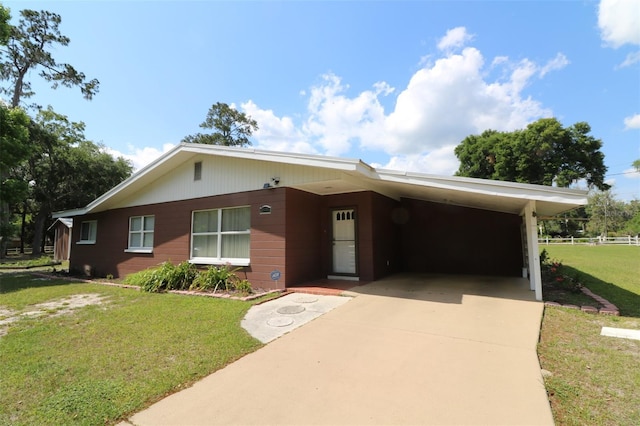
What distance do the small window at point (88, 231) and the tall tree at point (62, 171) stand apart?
14.0 m

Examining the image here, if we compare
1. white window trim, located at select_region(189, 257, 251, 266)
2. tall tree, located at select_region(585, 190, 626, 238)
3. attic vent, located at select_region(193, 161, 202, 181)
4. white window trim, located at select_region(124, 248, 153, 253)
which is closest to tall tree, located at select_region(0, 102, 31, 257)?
white window trim, located at select_region(124, 248, 153, 253)

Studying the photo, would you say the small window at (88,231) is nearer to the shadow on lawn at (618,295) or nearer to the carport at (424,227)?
the carport at (424,227)

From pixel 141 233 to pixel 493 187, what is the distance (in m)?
11.2

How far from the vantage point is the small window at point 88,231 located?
12.5 metres

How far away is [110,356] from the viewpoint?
3459 mm

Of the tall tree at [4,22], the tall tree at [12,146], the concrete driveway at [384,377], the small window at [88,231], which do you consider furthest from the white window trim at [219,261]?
the tall tree at [4,22]

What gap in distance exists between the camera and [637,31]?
27.7 feet

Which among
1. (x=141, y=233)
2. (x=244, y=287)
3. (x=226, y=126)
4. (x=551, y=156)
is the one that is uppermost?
(x=226, y=126)

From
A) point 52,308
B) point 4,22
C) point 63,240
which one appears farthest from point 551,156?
point 63,240

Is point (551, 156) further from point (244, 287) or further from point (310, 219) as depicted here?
point (244, 287)

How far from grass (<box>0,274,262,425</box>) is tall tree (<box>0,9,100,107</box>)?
21.0 m

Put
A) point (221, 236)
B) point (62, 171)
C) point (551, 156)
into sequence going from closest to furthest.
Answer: point (221, 236) < point (62, 171) < point (551, 156)

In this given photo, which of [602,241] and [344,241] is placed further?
[602,241]

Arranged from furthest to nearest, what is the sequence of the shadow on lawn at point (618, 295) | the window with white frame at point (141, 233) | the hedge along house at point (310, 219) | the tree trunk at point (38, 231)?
the tree trunk at point (38, 231) < the window with white frame at point (141, 233) < the hedge along house at point (310, 219) < the shadow on lawn at point (618, 295)
